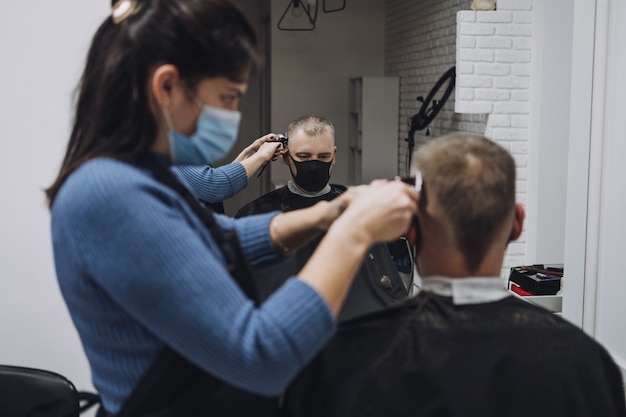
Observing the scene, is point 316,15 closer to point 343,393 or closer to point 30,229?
point 30,229

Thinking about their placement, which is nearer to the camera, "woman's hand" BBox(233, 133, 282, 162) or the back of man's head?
the back of man's head

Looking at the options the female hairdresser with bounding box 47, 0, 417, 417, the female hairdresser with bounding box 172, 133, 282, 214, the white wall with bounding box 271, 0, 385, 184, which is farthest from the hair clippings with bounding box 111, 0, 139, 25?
the white wall with bounding box 271, 0, 385, 184

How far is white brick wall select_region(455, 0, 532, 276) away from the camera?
4.29 meters

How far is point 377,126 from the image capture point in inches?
258

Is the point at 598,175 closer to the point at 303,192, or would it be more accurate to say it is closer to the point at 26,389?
the point at 303,192

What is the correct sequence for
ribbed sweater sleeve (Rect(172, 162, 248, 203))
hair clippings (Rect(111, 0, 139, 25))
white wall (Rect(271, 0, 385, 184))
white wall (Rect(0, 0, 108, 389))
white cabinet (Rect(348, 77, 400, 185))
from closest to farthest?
hair clippings (Rect(111, 0, 139, 25)) → white wall (Rect(0, 0, 108, 389)) → ribbed sweater sleeve (Rect(172, 162, 248, 203)) → white cabinet (Rect(348, 77, 400, 185)) → white wall (Rect(271, 0, 385, 184))

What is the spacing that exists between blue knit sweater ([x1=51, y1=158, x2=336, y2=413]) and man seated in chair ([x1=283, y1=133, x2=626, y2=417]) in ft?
0.94

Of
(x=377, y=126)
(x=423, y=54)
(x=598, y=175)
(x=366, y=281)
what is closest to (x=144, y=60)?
(x=366, y=281)

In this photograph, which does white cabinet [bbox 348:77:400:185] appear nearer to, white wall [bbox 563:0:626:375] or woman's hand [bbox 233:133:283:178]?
woman's hand [bbox 233:133:283:178]

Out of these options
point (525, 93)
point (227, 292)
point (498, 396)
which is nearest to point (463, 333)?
point (498, 396)

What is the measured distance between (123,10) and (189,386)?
58 centimetres

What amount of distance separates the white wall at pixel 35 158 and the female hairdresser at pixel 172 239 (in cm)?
139

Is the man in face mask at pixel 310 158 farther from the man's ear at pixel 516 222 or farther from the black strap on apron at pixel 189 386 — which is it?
the black strap on apron at pixel 189 386

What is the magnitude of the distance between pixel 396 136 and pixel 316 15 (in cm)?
138
